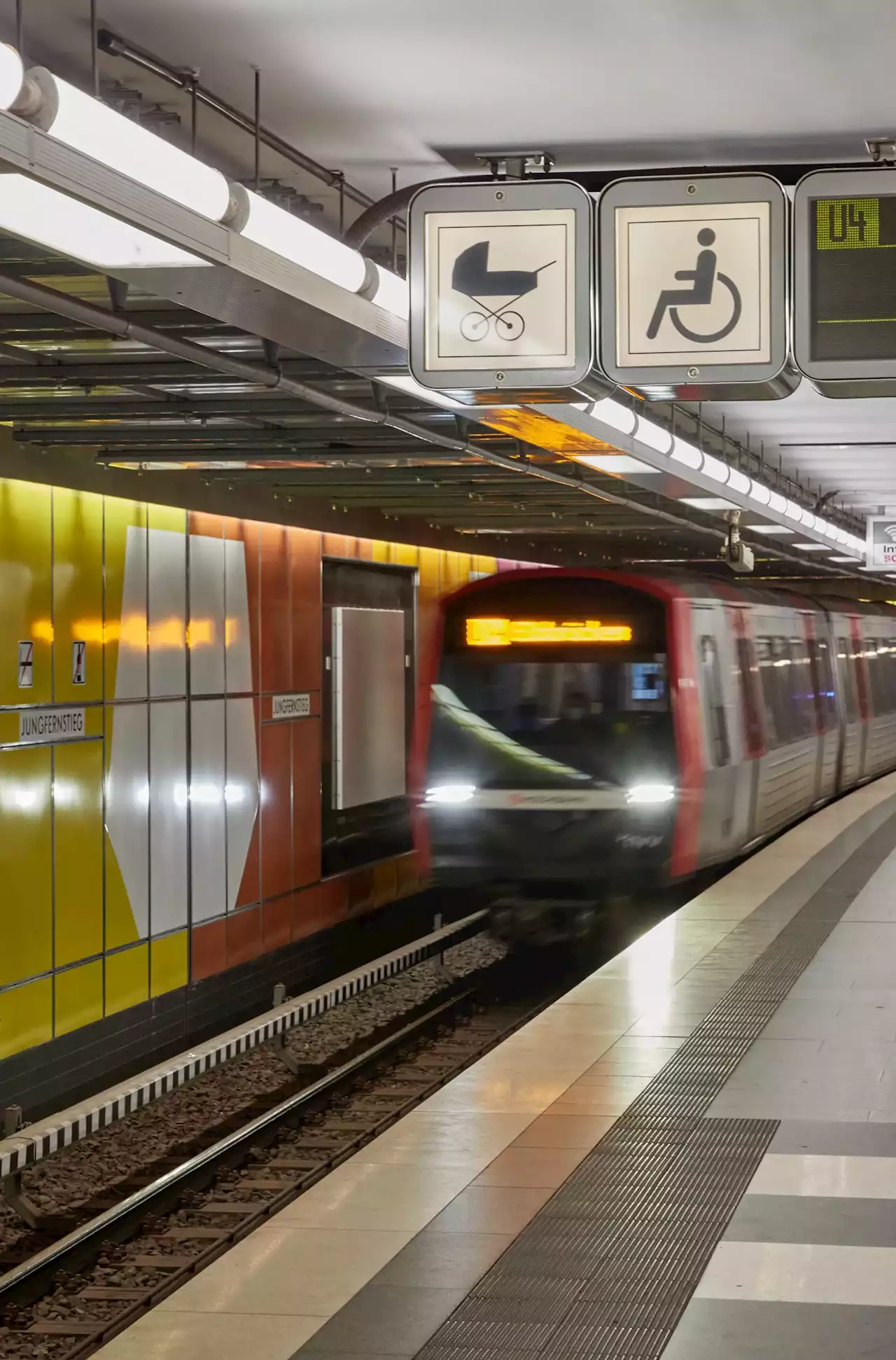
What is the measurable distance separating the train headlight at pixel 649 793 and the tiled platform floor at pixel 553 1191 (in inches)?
108

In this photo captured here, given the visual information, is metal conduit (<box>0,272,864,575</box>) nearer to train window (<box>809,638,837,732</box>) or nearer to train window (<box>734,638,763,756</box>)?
train window (<box>734,638,763,756</box>)

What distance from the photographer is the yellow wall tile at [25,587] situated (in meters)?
10.8

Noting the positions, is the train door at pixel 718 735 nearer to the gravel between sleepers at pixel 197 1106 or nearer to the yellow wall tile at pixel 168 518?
the gravel between sleepers at pixel 197 1106

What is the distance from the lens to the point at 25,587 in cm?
1109

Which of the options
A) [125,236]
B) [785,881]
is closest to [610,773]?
[785,881]

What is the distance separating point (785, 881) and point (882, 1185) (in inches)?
296

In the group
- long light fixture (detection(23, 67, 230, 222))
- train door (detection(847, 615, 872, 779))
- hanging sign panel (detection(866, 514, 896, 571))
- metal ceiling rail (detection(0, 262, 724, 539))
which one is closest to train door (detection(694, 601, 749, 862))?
metal ceiling rail (detection(0, 262, 724, 539))

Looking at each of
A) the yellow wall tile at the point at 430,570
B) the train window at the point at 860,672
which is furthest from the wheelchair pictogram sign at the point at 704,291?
the train window at the point at 860,672

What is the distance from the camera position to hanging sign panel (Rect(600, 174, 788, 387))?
508 centimetres

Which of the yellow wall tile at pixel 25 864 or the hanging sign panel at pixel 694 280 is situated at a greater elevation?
the hanging sign panel at pixel 694 280

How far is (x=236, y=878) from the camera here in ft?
46.6

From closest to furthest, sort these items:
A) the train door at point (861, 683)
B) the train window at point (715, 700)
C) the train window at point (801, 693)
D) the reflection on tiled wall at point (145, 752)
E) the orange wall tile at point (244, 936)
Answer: the reflection on tiled wall at point (145, 752)
the train window at point (715, 700)
the orange wall tile at point (244, 936)
the train window at point (801, 693)
the train door at point (861, 683)

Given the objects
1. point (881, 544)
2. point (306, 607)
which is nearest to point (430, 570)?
point (306, 607)

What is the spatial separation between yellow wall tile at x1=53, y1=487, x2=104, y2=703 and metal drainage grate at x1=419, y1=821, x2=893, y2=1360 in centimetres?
563
